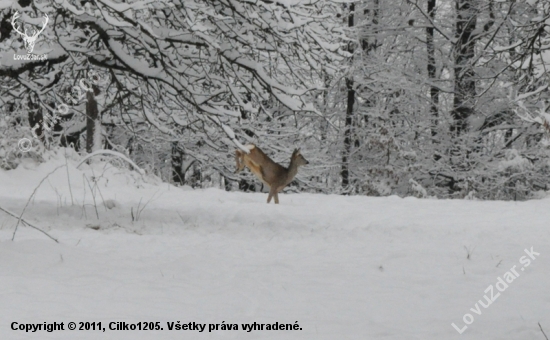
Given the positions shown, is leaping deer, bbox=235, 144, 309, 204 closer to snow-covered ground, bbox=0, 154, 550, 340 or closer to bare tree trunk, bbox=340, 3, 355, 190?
snow-covered ground, bbox=0, 154, 550, 340

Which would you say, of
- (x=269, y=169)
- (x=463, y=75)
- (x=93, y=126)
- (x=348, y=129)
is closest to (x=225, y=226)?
(x=269, y=169)

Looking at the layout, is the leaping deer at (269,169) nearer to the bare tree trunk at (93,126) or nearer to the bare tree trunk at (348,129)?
the bare tree trunk at (93,126)

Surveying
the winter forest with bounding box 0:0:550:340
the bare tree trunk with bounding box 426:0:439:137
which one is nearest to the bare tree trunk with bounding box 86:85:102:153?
the winter forest with bounding box 0:0:550:340

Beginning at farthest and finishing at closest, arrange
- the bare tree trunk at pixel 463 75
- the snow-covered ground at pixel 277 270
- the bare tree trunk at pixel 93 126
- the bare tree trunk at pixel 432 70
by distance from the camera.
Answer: the bare tree trunk at pixel 432 70 → the bare tree trunk at pixel 463 75 → the bare tree trunk at pixel 93 126 → the snow-covered ground at pixel 277 270

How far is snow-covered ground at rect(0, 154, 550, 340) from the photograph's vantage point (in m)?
3.17

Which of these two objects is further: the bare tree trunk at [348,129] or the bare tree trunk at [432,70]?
the bare tree trunk at [348,129]

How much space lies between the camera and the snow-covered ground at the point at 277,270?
10.4 ft

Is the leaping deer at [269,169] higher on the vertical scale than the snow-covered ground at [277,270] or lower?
higher

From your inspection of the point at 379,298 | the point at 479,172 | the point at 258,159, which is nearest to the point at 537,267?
the point at 379,298

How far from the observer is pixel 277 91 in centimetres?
639

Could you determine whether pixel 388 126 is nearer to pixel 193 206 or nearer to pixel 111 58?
pixel 193 206

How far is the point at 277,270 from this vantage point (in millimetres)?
4504

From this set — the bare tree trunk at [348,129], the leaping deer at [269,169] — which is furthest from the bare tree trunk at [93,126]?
the bare tree trunk at [348,129]

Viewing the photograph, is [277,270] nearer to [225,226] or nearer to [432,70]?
[225,226]
